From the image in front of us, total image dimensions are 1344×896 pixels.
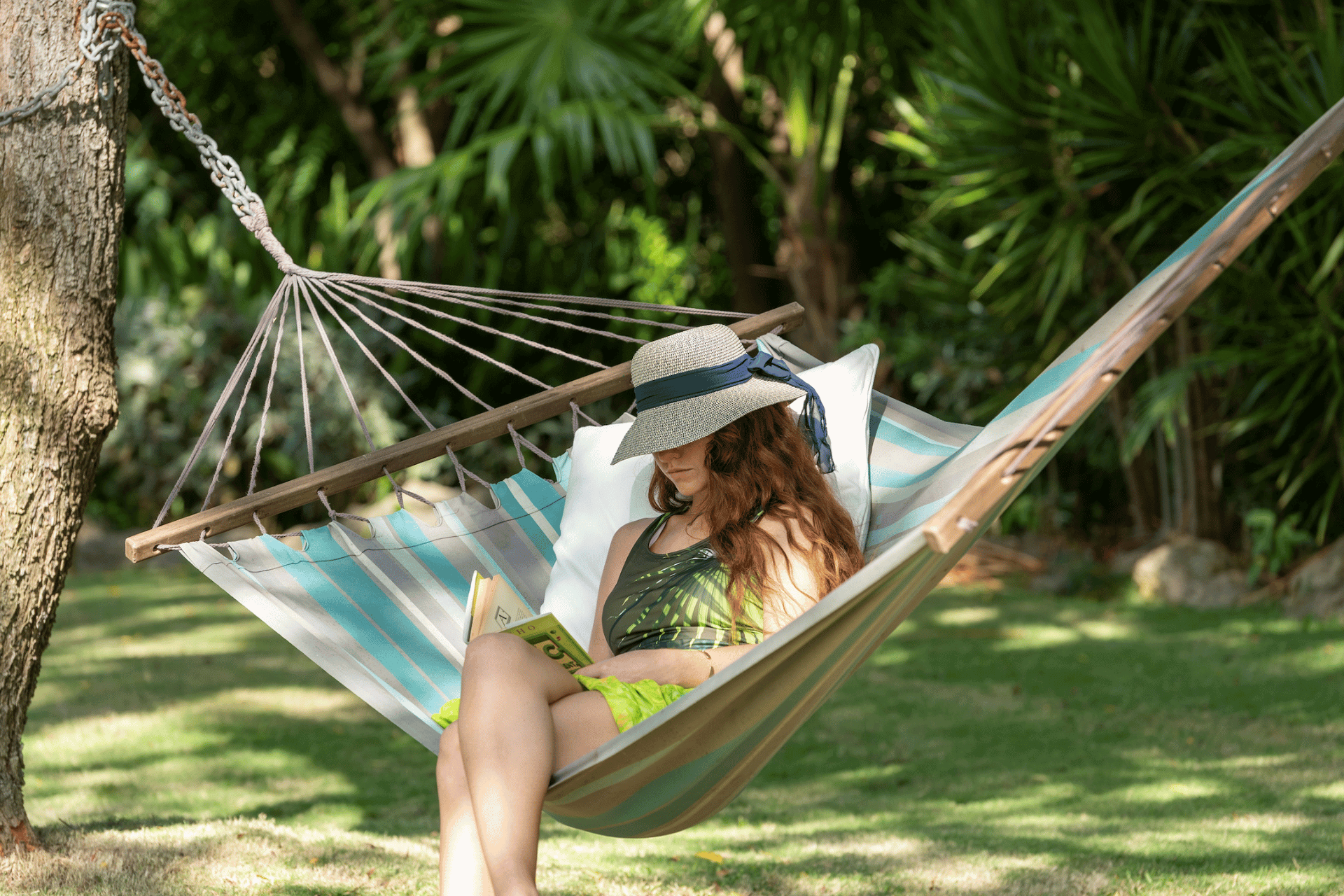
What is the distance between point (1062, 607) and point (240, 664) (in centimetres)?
320

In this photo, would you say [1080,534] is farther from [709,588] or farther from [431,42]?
[709,588]

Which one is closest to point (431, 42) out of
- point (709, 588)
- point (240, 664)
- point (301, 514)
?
A: point (301, 514)

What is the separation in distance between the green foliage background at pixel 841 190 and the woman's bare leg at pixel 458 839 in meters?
3.54

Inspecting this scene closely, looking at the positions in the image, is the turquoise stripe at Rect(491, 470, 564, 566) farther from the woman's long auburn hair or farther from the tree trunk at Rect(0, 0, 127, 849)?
the tree trunk at Rect(0, 0, 127, 849)

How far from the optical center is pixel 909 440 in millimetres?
2381

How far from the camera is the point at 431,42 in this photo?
6.40 m

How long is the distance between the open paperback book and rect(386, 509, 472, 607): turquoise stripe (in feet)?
0.92

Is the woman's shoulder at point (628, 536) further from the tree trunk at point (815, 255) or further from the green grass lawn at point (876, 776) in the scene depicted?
the tree trunk at point (815, 255)

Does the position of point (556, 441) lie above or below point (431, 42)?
below

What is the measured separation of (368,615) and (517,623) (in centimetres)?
48

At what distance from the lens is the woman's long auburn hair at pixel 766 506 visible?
73.1 inches

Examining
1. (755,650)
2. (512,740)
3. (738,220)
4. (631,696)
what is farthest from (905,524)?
(738,220)

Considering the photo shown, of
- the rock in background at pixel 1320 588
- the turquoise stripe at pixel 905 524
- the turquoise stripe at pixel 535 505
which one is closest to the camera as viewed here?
the turquoise stripe at pixel 905 524

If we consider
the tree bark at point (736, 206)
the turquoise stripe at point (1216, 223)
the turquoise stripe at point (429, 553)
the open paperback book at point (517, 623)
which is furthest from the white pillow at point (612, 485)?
the tree bark at point (736, 206)
